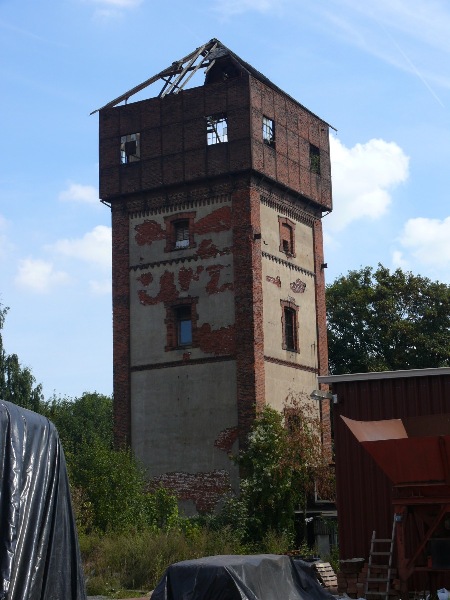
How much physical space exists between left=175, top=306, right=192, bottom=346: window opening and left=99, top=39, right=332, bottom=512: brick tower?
3 centimetres

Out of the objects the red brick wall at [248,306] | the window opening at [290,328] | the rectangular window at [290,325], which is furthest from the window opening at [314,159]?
the window opening at [290,328]

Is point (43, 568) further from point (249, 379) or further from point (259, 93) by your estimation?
point (259, 93)

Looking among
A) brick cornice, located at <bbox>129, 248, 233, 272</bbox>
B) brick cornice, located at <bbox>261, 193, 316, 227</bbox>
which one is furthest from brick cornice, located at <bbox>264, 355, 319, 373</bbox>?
brick cornice, located at <bbox>261, 193, 316, 227</bbox>

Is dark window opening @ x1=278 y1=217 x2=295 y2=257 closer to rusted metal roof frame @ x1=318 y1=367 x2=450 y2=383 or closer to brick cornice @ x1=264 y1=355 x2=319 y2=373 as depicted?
brick cornice @ x1=264 y1=355 x2=319 y2=373

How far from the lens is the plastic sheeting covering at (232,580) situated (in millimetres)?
11508

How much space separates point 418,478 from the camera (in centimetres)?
1598

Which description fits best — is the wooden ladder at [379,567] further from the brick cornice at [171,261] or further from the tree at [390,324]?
the tree at [390,324]

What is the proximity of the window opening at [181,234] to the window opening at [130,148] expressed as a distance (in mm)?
3104

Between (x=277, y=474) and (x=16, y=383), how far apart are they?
1912cm

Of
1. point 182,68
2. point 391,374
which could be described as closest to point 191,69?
point 182,68

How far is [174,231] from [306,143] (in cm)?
658

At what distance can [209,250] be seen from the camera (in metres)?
33.3

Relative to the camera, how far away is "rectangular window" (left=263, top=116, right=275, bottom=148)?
34.4 m

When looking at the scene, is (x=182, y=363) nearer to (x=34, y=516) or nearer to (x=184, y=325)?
(x=184, y=325)
